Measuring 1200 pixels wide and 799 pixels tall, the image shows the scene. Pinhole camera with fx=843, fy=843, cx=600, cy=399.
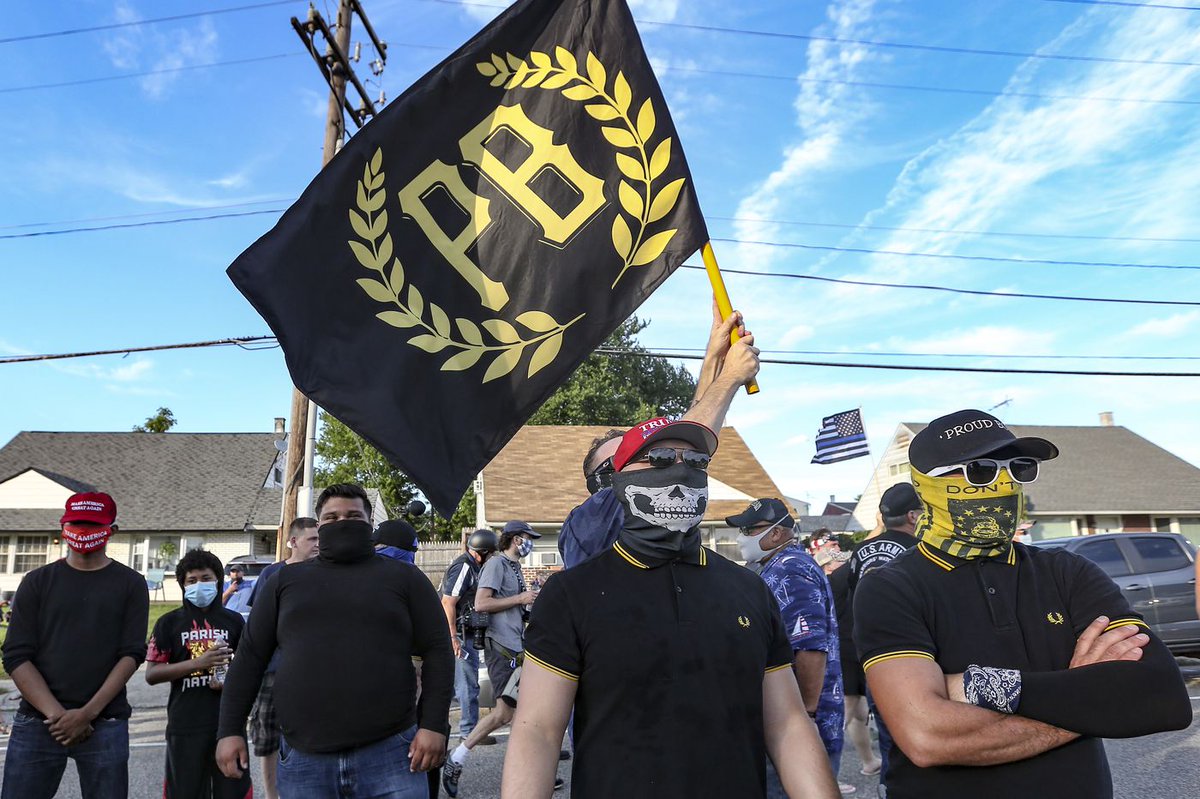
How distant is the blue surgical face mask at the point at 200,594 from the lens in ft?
18.0

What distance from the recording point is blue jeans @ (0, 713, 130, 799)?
4.37 meters

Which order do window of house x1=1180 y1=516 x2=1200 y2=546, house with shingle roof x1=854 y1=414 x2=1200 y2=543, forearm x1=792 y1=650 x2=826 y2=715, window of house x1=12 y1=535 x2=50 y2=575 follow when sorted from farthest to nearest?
window of house x1=12 y1=535 x2=50 y2=575 < window of house x1=1180 y1=516 x2=1200 y2=546 < house with shingle roof x1=854 y1=414 x2=1200 y2=543 < forearm x1=792 y1=650 x2=826 y2=715

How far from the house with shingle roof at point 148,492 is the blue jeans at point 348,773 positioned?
36471 mm

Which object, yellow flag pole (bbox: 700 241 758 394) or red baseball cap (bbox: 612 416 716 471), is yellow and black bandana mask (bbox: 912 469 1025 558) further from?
yellow flag pole (bbox: 700 241 758 394)

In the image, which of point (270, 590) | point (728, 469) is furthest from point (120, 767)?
point (728, 469)

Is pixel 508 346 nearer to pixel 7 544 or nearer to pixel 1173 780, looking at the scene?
pixel 1173 780

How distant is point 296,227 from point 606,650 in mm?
2301

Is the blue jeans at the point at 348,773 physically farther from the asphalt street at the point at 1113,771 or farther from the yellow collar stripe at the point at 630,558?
the asphalt street at the point at 1113,771

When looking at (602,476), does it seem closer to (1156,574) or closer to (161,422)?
(1156,574)

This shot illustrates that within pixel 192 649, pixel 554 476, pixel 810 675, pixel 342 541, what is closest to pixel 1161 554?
pixel 810 675

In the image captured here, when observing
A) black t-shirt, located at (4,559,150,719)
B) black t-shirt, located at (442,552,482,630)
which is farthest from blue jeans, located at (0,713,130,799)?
black t-shirt, located at (442,552,482,630)

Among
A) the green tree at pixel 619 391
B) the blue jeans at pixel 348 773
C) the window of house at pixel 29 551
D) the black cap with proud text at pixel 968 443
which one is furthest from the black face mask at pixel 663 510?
the window of house at pixel 29 551

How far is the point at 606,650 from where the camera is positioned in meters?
2.29

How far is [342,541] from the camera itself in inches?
157
